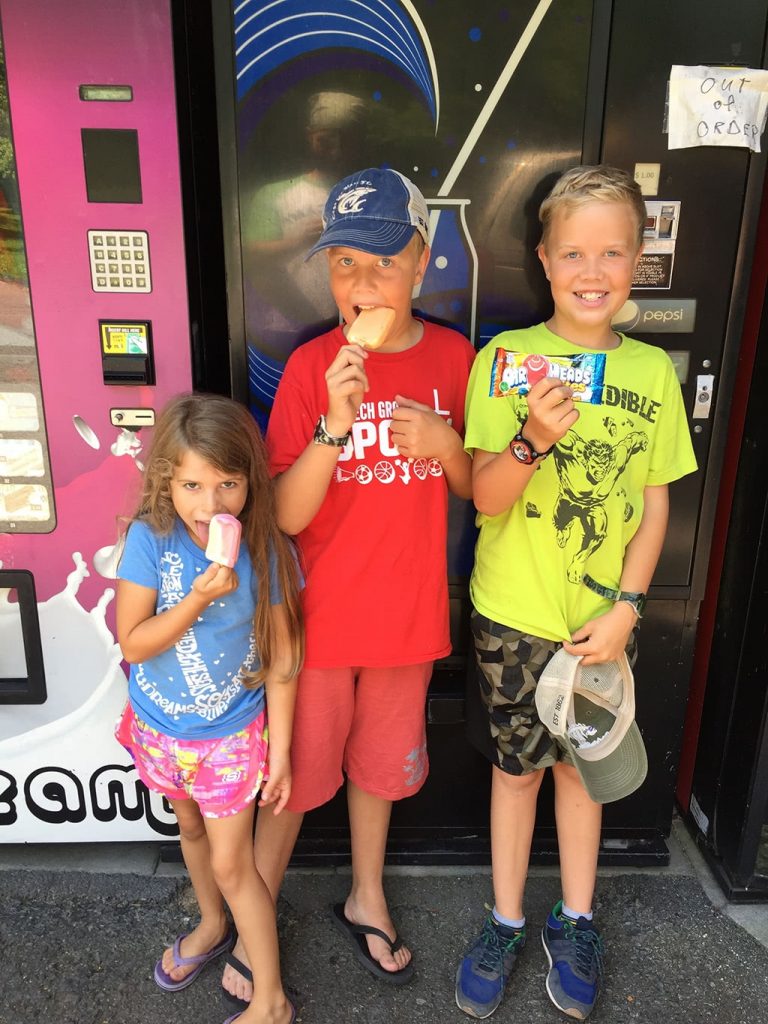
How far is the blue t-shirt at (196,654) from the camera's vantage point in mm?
1709

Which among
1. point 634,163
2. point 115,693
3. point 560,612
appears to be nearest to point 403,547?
point 560,612

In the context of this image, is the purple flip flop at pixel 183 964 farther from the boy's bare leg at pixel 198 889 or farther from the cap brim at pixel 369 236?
Result: the cap brim at pixel 369 236

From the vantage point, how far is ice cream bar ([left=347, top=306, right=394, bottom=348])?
5.34 ft

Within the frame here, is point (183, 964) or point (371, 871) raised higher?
point (371, 871)

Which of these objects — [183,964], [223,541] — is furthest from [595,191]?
[183,964]

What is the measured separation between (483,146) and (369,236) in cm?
51

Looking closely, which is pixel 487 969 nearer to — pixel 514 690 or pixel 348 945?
pixel 348 945

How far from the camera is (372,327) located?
Answer: 1644 millimetres

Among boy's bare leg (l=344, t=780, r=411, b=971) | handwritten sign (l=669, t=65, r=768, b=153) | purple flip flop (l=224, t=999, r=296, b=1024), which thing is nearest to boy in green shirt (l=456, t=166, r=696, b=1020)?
boy's bare leg (l=344, t=780, r=411, b=971)

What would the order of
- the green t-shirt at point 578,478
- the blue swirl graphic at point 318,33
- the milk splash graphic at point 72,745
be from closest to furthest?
the green t-shirt at point 578,478 → the blue swirl graphic at point 318,33 → the milk splash graphic at point 72,745

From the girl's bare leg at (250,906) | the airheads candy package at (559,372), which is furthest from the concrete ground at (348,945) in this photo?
the airheads candy package at (559,372)

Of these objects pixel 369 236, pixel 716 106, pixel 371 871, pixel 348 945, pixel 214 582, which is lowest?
pixel 348 945

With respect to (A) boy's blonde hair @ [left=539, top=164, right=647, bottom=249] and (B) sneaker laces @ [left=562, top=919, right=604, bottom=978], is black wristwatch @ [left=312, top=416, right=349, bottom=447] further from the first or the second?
(B) sneaker laces @ [left=562, top=919, right=604, bottom=978]

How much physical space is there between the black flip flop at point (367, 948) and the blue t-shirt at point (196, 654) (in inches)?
32.4
